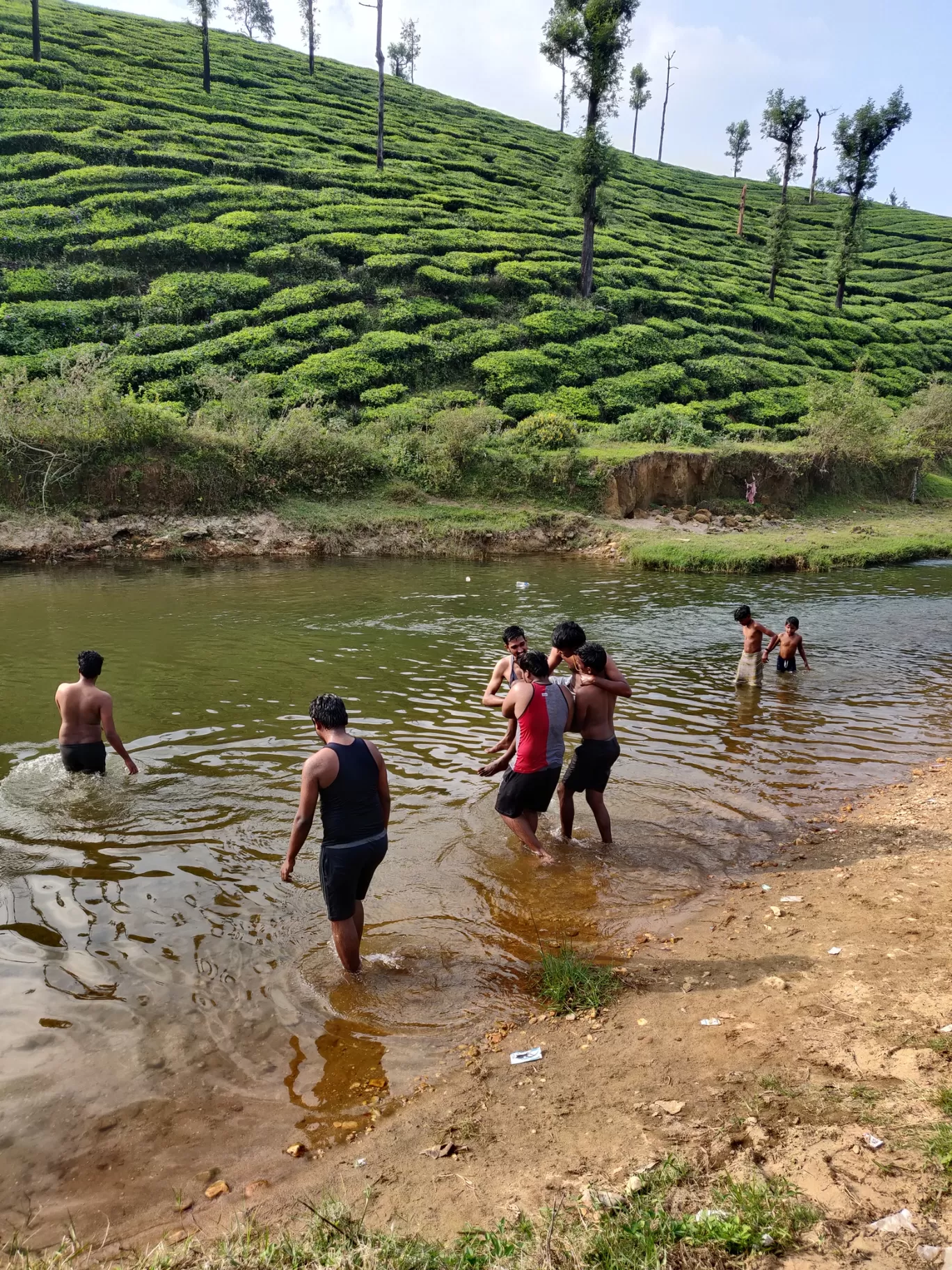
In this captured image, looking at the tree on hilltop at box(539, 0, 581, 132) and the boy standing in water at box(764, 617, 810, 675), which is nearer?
the boy standing in water at box(764, 617, 810, 675)

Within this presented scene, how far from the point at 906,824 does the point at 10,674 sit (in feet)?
41.0

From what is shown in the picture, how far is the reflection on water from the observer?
4820 millimetres

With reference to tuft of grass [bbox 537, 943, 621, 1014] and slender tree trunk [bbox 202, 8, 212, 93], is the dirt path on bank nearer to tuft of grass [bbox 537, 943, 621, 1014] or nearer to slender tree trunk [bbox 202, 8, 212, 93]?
tuft of grass [bbox 537, 943, 621, 1014]

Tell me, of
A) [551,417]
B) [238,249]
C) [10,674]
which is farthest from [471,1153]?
[238,249]

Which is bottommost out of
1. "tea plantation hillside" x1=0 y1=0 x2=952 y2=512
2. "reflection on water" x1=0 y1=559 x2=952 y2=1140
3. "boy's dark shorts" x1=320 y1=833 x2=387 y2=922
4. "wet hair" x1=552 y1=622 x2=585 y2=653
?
"reflection on water" x1=0 y1=559 x2=952 y2=1140

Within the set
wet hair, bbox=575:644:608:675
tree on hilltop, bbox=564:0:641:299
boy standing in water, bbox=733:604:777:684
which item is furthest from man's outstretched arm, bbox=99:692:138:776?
tree on hilltop, bbox=564:0:641:299

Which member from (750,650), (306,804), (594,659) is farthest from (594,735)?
(750,650)

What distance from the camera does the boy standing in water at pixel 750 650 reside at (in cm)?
1205

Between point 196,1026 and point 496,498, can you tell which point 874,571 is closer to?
point 496,498

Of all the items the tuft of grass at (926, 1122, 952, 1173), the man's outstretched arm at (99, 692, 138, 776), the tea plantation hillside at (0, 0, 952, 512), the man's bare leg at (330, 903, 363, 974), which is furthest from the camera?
the tea plantation hillside at (0, 0, 952, 512)

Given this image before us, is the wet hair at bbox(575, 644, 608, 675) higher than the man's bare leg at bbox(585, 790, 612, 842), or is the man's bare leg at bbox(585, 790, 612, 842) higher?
the wet hair at bbox(575, 644, 608, 675)

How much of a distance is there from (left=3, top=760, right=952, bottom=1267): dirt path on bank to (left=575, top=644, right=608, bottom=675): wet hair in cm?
260

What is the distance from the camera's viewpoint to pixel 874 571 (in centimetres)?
2353

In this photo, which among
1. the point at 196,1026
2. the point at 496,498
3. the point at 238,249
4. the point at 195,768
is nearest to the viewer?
the point at 196,1026
